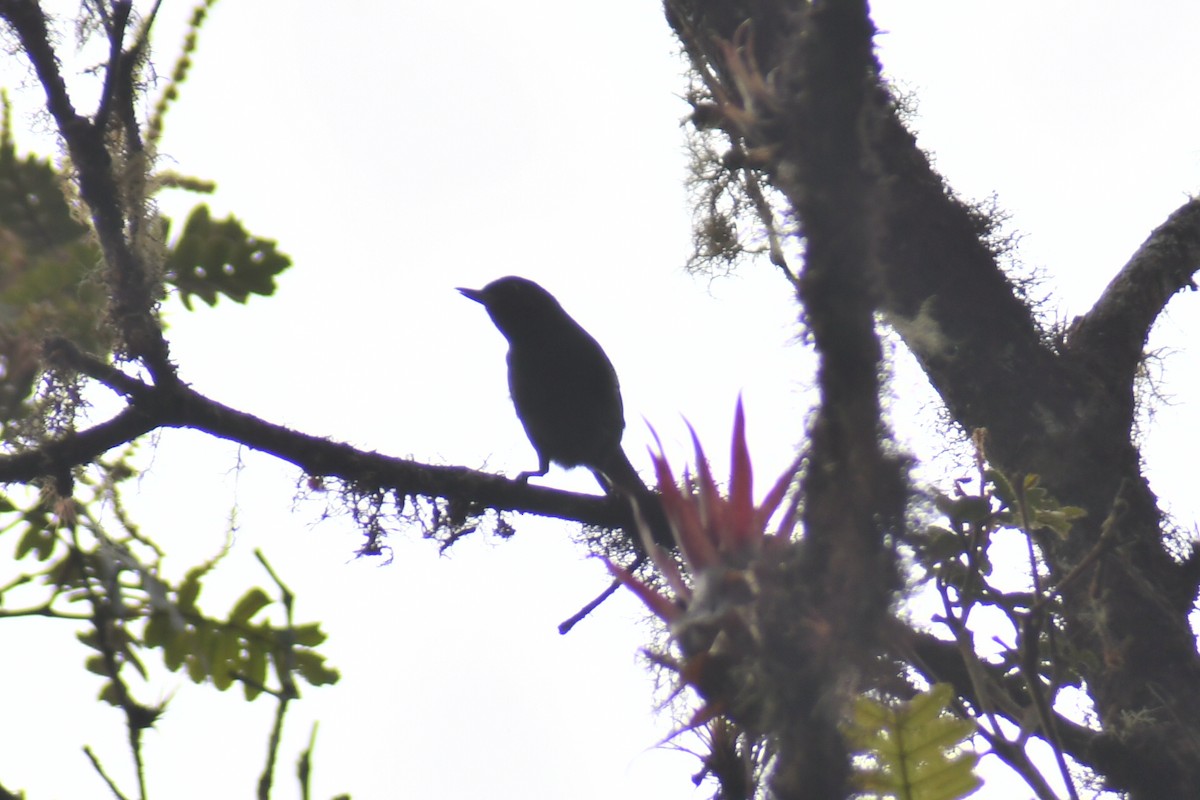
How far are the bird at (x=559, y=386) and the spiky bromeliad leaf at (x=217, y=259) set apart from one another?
6.76ft

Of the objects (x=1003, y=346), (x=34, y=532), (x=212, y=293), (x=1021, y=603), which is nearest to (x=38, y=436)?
(x=34, y=532)

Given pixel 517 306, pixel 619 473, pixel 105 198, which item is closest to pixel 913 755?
pixel 105 198

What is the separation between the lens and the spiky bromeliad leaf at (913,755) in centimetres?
124

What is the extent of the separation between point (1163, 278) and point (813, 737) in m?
3.49

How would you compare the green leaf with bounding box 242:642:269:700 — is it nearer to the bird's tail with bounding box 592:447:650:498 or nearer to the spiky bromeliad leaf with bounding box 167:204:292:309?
the spiky bromeliad leaf with bounding box 167:204:292:309

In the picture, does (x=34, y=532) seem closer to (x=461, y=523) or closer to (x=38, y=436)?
(x=38, y=436)

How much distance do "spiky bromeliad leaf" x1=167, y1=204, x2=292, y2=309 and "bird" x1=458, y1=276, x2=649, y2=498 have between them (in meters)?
2.06

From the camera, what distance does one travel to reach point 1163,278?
385 cm

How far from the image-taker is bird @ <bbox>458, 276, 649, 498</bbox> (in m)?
4.77

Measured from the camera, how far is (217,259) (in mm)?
2693

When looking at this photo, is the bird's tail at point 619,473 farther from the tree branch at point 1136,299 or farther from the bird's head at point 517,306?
the tree branch at point 1136,299

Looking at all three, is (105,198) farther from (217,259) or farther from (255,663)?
(255,663)

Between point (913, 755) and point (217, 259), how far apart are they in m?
1.98

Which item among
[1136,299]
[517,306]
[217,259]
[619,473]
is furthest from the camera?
[517,306]
